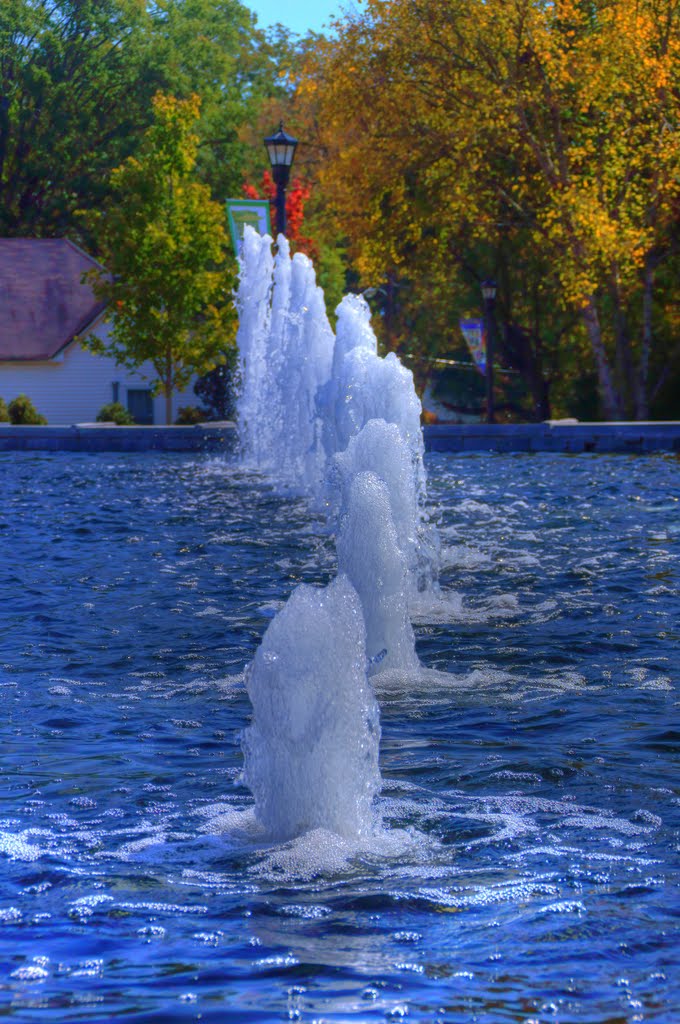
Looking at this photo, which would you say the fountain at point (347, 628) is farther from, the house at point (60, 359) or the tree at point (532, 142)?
the house at point (60, 359)

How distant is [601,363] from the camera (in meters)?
39.6

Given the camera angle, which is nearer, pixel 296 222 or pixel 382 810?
pixel 382 810

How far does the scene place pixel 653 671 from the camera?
966cm

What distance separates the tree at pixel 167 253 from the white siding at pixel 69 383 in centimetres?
697

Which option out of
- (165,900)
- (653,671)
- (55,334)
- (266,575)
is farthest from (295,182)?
(165,900)

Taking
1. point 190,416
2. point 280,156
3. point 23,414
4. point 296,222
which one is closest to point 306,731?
point 280,156

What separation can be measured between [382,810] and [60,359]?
44.9 meters

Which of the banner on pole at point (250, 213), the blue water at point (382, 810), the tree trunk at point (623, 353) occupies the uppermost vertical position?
the banner on pole at point (250, 213)

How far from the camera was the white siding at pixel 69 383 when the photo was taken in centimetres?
5019

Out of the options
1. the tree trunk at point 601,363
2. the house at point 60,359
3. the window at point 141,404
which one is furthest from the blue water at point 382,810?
the window at point 141,404

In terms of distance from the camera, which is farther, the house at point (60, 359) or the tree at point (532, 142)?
the house at point (60, 359)

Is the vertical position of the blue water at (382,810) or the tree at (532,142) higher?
the tree at (532,142)

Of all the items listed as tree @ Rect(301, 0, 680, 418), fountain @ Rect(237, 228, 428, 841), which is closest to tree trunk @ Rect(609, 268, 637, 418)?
tree @ Rect(301, 0, 680, 418)

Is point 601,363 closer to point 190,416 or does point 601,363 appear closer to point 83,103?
point 190,416
